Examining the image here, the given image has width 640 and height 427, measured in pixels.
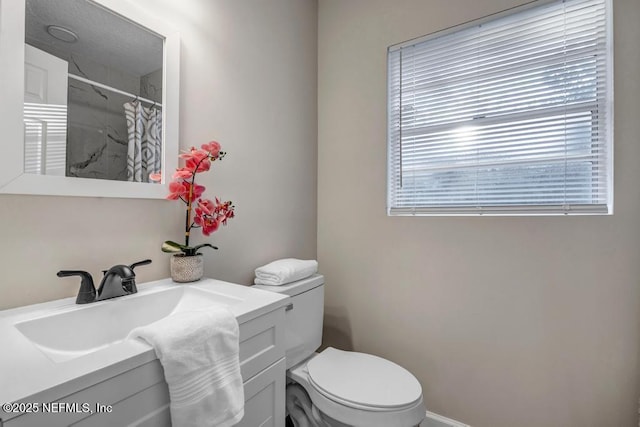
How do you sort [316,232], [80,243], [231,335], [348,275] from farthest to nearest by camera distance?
[316,232] → [348,275] → [80,243] → [231,335]

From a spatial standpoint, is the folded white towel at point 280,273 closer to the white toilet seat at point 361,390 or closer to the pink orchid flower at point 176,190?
the white toilet seat at point 361,390

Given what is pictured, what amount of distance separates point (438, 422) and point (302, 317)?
89cm

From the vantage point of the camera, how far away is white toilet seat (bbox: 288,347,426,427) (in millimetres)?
1077

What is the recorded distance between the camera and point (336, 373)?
50.8 inches

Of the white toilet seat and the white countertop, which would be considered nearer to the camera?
the white countertop

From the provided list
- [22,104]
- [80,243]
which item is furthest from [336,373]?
[22,104]

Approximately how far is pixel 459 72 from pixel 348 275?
1.25 meters

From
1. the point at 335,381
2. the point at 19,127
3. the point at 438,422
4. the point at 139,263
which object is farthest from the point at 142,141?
A: the point at 438,422

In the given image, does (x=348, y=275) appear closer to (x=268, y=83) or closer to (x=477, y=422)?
(x=477, y=422)

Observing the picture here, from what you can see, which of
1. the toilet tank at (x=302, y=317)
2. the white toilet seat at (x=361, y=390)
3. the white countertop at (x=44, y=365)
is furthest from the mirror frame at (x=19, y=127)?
the white toilet seat at (x=361, y=390)

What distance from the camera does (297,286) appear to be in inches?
54.0

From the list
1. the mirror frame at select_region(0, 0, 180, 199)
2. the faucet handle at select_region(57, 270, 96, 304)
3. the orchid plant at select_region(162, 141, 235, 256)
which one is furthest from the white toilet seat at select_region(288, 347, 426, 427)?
the mirror frame at select_region(0, 0, 180, 199)

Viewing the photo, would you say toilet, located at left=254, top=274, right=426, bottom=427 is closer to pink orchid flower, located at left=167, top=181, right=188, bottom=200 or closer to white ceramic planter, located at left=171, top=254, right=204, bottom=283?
white ceramic planter, located at left=171, top=254, right=204, bottom=283

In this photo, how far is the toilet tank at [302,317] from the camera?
1327mm
